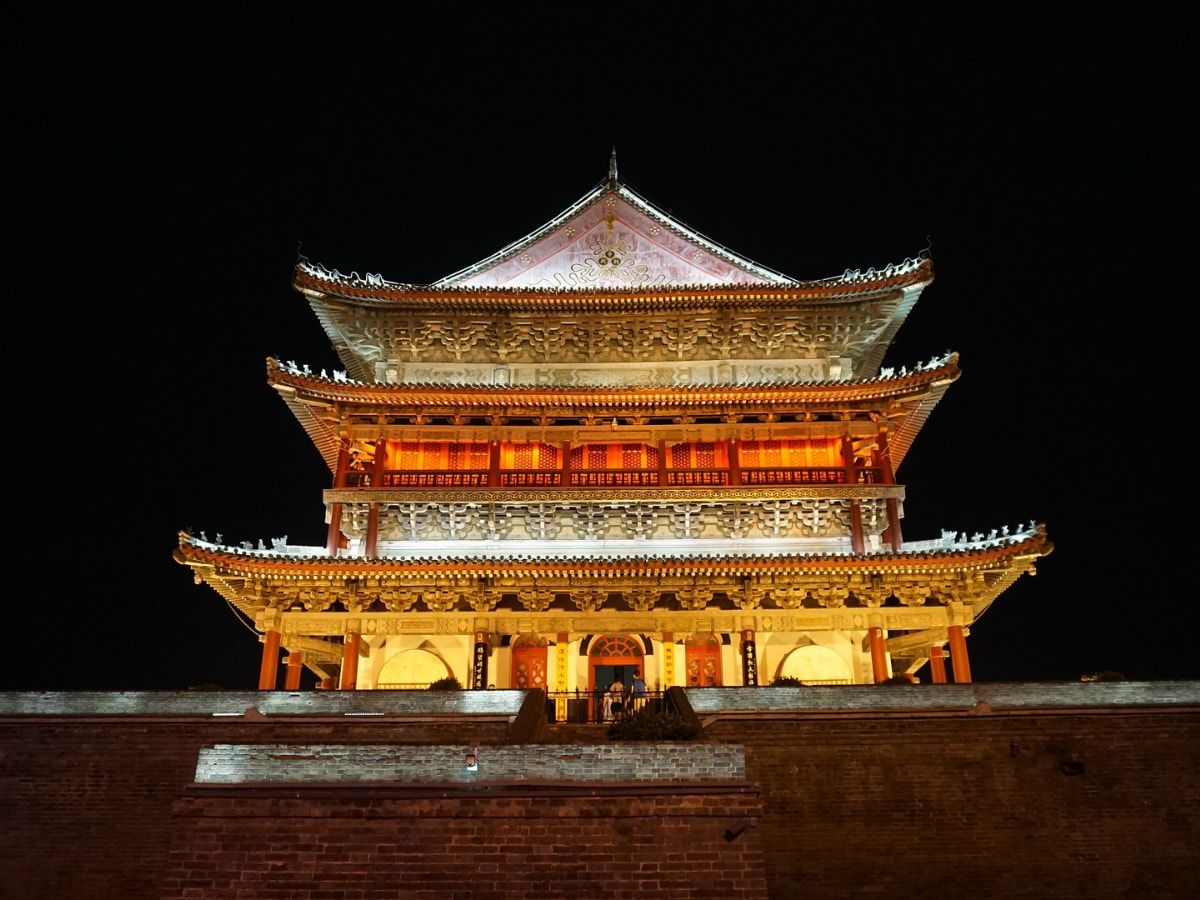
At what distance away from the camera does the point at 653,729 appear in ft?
39.7

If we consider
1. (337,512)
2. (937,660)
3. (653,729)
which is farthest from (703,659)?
(653,729)

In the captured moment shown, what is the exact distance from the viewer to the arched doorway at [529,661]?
24.0 meters

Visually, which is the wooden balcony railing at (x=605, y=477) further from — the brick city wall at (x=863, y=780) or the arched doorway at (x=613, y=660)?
the brick city wall at (x=863, y=780)

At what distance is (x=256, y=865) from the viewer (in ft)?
33.7

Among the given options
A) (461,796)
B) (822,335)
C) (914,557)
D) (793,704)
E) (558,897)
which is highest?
(822,335)

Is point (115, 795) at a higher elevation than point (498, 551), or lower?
lower

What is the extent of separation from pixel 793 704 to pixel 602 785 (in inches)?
241

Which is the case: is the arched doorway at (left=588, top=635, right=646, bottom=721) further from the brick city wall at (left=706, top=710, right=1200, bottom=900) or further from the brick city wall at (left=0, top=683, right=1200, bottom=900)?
the brick city wall at (left=706, top=710, right=1200, bottom=900)

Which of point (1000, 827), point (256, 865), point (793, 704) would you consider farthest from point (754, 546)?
point (256, 865)

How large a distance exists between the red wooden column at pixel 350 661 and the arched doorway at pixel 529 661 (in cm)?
375

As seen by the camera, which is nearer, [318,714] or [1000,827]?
[1000,827]

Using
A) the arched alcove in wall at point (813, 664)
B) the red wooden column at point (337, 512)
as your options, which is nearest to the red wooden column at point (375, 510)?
the red wooden column at point (337, 512)

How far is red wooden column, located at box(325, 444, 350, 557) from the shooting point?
24328 mm

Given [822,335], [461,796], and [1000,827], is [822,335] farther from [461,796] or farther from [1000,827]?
[461,796]
